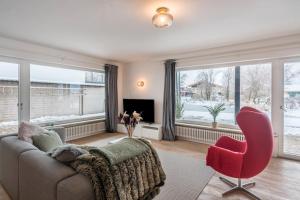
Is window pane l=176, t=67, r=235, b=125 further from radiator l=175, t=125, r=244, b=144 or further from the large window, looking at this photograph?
radiator l=175, t=125, r=244, b=144

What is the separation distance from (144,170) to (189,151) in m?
2.31

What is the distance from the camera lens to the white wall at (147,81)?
5.23 metres

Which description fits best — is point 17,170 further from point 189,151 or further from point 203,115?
point 203,115

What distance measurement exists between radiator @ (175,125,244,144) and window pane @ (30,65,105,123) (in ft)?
8.53

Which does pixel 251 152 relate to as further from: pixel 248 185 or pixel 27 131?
pixel 27 131

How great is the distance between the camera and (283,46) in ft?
11.2

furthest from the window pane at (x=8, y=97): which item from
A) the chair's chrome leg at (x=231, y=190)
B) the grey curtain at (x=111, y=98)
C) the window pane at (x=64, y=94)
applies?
the chair's chrome leg at (x=231, y=190)

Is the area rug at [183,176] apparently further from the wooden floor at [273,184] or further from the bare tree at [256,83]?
the bare tree at [256,83]

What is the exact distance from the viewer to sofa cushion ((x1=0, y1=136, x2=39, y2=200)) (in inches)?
75.9

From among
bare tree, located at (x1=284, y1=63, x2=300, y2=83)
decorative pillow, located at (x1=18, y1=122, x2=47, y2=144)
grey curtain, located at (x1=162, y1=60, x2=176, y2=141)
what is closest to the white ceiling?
bare tree, located at (x1=284, y1=63, x2=300, y2=83)

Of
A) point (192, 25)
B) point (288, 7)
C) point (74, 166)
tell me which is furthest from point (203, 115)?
point (74, 166)

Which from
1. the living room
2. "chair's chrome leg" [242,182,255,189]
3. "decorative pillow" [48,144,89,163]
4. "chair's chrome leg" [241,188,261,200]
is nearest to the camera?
"decorative pillow" [48,144,89,163]

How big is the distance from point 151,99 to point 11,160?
3.78m

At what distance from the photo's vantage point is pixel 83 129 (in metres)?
4.91
